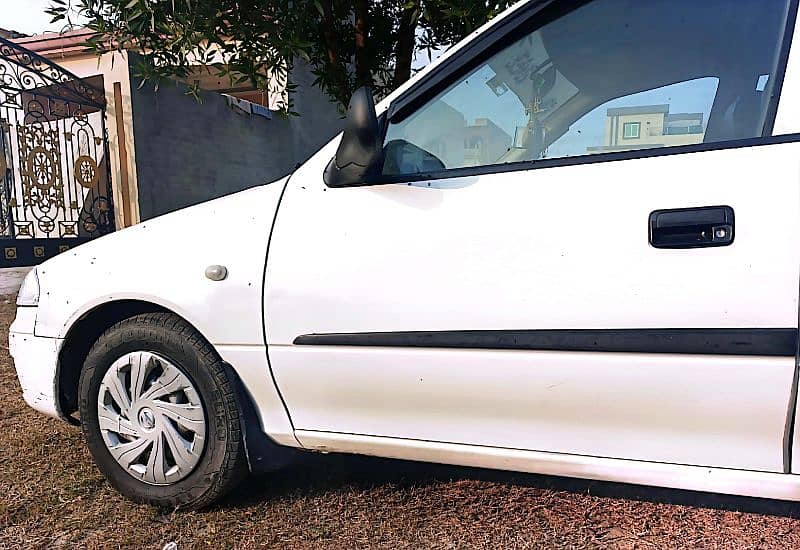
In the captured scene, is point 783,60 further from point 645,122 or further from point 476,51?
point 476,51

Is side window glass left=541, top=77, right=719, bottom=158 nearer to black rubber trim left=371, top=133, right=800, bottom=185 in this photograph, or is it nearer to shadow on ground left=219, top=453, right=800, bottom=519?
black rubber trim left=371, top=133, right=800, bottom=185

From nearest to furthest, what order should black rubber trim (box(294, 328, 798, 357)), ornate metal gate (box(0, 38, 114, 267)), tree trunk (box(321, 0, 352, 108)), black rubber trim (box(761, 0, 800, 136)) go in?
black rubber trim (box(294, 328, 798, 357)) < black rubber trim (box(761, 0, 800, 136)) < tree trunk (box(321, 0, 352, 108)) < ornate metal gate (box(0, 38, 114, 267))

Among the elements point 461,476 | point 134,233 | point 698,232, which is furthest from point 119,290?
point 698,232

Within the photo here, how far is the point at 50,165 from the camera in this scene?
6938 millimetres

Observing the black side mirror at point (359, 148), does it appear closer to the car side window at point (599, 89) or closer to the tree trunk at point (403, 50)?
the car side window at point (599, 89)

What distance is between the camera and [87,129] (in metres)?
6.97

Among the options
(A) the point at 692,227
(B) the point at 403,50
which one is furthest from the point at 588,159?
(B) the point at 403,50

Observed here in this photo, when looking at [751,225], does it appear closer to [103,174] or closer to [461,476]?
[461,476]

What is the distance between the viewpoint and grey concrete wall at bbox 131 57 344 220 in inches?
282

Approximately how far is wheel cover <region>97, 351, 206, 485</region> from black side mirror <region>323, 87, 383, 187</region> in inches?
35.3

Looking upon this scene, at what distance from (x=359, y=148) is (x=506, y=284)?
597 mm

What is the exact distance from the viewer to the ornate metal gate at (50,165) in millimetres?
6441

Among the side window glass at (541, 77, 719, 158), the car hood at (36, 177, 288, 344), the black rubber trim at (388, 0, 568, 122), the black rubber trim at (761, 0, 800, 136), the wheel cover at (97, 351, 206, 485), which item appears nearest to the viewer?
the black rubber trim at (761, 0, 800, 136)

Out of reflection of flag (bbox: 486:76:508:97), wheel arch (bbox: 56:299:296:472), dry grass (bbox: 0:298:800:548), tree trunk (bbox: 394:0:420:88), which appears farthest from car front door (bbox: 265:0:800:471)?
tree trunk (bbox: 394:0:420:88)
